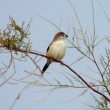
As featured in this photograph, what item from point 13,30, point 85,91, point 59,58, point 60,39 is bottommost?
point 85,91

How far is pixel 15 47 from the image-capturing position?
2.12 meters

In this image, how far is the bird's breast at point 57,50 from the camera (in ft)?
14.3

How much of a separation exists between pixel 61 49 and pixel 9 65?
2.42m

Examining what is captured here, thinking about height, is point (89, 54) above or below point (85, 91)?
above

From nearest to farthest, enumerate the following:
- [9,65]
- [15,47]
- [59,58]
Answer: [9,65] < [15,47] < [59,58]

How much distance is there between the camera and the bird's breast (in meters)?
4.34

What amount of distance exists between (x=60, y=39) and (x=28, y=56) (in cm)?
236

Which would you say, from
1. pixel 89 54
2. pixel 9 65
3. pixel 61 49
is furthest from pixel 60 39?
pixel 9 65

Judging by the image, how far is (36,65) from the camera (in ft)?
6.98

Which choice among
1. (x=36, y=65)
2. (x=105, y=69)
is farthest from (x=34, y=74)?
(x=105, y=69)

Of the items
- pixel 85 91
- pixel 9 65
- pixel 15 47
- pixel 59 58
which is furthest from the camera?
pixel 59 58

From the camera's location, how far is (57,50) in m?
4.39

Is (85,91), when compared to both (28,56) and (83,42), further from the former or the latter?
(28,56)

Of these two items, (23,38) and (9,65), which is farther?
(23,38)
